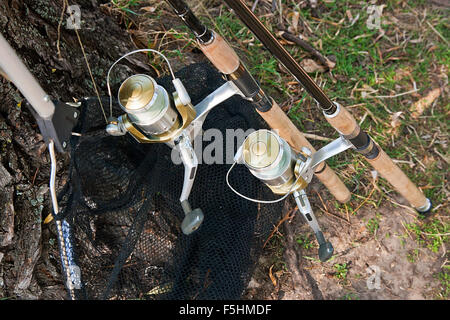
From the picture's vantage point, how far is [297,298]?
81.6 inches

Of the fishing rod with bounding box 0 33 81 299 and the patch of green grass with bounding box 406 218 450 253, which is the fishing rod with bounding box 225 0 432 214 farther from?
the fishing rod with bounding box 0 33 81 299

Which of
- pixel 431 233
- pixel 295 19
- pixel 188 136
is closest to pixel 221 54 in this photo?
pixel 188 136

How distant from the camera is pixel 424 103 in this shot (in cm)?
247

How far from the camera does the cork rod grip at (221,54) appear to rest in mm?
1485

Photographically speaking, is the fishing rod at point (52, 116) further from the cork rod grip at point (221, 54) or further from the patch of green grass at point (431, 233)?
the patch of green grass at point (431, 233)

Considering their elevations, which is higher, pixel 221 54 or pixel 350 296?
pixel 221 54

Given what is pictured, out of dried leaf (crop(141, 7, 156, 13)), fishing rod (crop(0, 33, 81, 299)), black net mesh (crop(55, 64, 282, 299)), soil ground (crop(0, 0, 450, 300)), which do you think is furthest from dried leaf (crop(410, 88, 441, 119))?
fishing rod (crop(0, 33, 81, 299))

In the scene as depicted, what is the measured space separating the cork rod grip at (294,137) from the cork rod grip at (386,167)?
0.18 m

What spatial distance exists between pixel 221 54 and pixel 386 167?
0.89 meters

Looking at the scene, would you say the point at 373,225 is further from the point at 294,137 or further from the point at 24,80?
the point at 24,80

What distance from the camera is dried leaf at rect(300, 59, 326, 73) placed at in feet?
7.90

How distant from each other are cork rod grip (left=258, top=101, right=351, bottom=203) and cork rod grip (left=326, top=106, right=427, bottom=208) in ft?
0.60

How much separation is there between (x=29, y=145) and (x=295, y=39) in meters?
1.45
